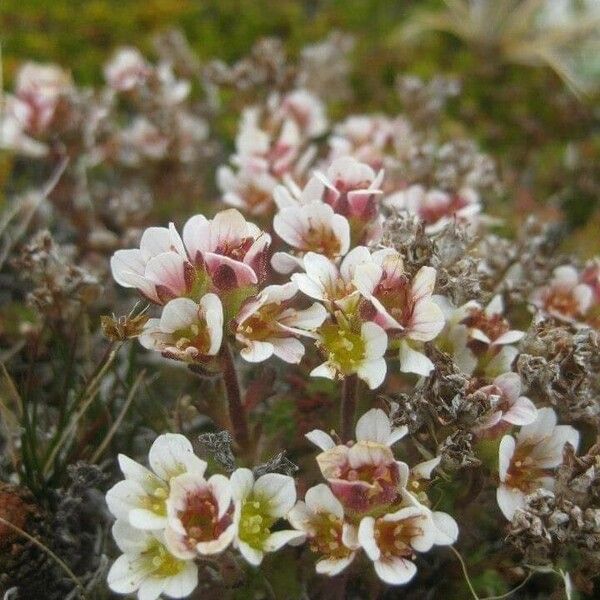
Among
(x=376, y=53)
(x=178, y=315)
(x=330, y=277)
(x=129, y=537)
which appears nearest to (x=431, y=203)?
(x=330, y=277)

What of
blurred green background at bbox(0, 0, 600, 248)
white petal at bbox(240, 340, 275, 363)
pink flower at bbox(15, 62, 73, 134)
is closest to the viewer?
white petal at bbox(240, 340, 275, 363)

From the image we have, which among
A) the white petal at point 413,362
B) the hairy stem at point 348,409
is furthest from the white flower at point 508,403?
the hairy stem at point 348,409

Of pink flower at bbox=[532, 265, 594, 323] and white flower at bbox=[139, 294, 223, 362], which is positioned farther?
pink flower at bbox=[532, 265, 594, 323]

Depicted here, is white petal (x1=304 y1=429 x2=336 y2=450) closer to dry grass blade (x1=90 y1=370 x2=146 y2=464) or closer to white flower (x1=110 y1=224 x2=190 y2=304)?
white flower (x1=110 y1=224 x2=190 y2=304)

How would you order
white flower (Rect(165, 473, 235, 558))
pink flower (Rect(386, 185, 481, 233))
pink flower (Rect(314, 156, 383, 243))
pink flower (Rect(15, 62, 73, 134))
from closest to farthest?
white flower (Rect(165, 473, 235, 558)) < pink flower (Rect(314, 156, 383, 243)) < pink flower (Rect(386, 185, 481, 233)) < pink flower (Rect(15, 62, 73, 134))

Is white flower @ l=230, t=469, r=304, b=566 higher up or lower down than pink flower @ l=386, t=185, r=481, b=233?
lower down

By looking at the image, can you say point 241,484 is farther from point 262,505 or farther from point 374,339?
point 374,339

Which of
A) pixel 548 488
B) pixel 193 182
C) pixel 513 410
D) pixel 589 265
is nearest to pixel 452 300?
pixel 513 410

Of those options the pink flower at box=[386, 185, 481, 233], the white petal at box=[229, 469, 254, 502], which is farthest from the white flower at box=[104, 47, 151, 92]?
the white petal at box=[229, 469, 254, 502]
